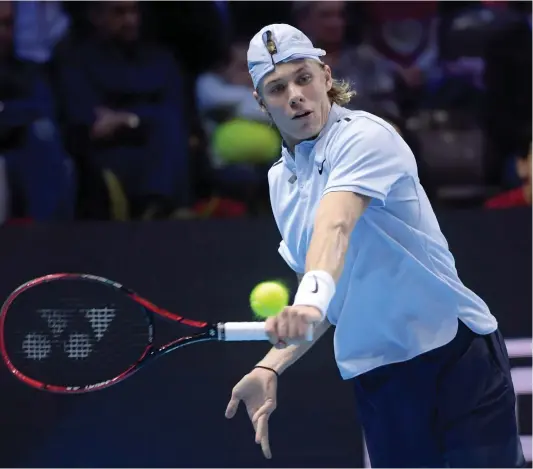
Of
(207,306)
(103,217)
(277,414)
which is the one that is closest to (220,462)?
(277,414)

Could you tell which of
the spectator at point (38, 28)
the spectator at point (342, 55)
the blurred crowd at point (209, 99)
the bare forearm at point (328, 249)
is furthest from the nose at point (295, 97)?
the spectator at point (38, 28)

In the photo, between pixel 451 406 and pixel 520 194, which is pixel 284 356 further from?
pixel 520 194

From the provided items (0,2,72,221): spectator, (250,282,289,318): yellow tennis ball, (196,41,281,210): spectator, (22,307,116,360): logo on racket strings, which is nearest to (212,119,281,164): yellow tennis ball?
(196,41,281,210): spectator

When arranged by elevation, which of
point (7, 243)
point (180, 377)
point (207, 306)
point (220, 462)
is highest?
point (7, 243)

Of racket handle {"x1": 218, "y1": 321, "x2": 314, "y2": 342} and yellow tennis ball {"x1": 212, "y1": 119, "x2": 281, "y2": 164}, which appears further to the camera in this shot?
yellow tennis ball {"x1": 212, "y1": 119, "x2": 281, "y2": 164}

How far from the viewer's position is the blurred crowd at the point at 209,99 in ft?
17.0

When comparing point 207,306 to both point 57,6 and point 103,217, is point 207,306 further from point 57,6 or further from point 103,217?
point 57,6

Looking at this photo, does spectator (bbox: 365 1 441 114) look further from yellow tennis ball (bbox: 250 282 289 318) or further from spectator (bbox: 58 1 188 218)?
yellow tennis ball (bbox: 250 282 289 318)

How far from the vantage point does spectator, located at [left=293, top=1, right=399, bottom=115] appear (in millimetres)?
5473

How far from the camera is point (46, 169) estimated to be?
5.14 m

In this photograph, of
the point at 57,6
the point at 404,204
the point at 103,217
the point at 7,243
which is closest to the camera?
the point at 404,204

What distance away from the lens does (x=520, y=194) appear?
5.32 metres

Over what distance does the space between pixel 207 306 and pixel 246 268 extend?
235 mm

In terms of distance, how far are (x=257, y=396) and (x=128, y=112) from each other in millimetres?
2364
